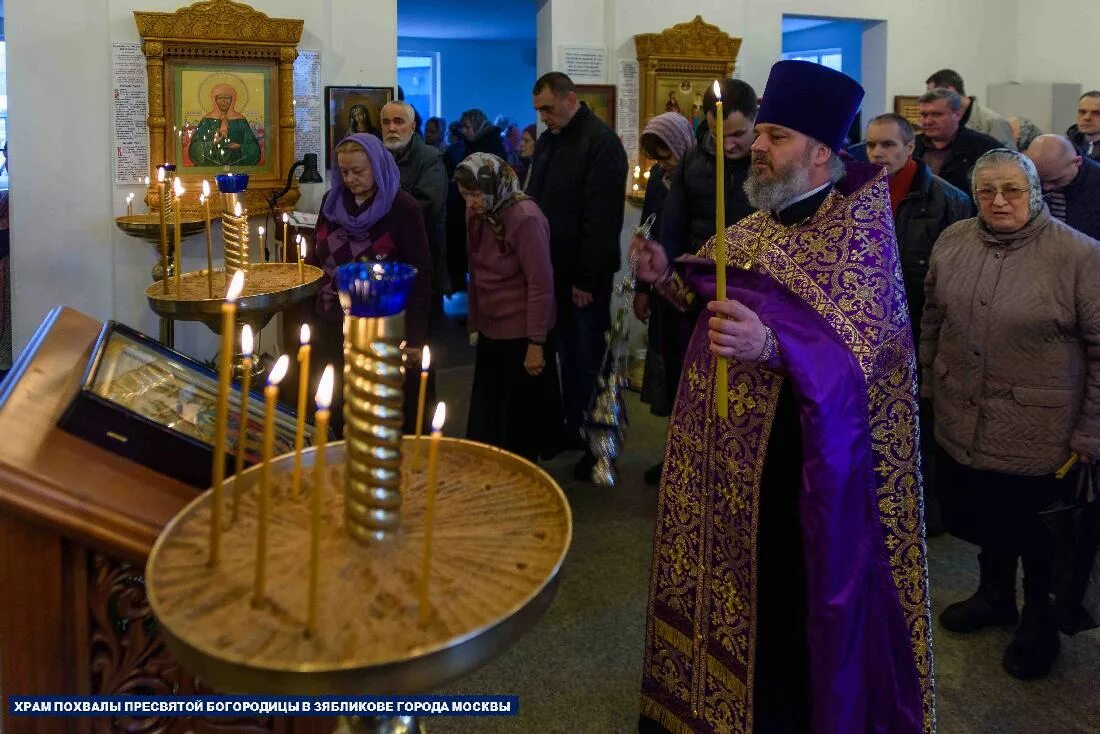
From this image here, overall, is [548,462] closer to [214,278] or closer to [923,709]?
[214,278]

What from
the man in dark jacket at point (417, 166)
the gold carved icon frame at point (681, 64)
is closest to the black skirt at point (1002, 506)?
the man in dark jacket at point (417, 166)

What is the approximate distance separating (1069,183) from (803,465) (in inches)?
95.6

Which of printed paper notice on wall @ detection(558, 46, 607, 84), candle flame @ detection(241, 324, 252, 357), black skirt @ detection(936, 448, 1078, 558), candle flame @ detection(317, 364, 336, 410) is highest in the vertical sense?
printed paper notice on wall @ detection(558, 46, 607, 84)

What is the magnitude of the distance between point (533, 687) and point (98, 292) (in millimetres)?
3678

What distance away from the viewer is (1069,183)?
3.66 metres

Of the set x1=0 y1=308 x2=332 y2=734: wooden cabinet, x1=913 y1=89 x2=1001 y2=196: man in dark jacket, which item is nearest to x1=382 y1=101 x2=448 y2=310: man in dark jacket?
x1=913 y1=89 x2=1001 y2=196: man in dark jacket

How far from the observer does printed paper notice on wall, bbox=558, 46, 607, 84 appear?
6.11 meters

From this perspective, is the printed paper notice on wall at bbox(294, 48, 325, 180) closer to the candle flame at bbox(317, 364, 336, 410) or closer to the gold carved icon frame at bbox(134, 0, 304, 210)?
the gold carved icon frame at bbox(134, 0, 304, 210)

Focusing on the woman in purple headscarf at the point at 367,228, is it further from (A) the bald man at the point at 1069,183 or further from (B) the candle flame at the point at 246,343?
(A) the bald man at the point at 1069,183

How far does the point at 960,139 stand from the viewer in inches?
170

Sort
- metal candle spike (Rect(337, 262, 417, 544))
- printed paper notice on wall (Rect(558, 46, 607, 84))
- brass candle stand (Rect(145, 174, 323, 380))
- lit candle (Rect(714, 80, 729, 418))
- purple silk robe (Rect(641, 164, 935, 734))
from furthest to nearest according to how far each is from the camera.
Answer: printed paper notice on wall (Rect(558, 46, 607, 84))
brass candle stand (Rect(145, 174, 323, 380))
purple silk robe (Rect(641, 164, 935, 734))
lit candle (Rect(714, 80, 729, 418))
metal candle spike (Rect(337, 262, 417, 544))

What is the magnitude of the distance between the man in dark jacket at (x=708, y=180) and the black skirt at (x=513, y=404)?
2.22ft

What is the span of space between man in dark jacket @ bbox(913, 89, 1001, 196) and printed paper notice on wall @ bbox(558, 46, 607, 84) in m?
2.41

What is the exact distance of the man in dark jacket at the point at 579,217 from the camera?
4152 mm
